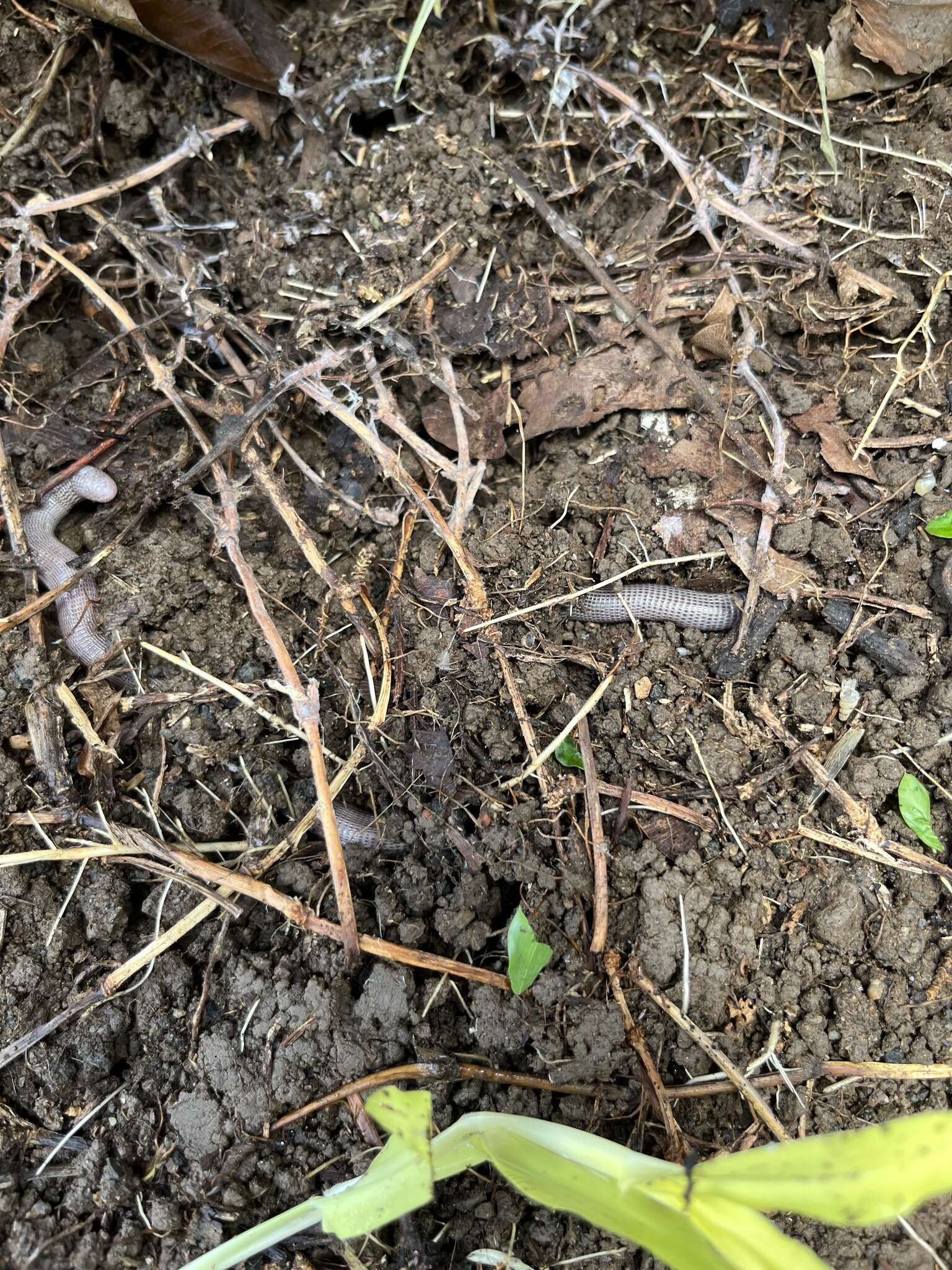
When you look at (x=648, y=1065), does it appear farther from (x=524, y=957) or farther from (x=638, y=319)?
(x=638, y=319)

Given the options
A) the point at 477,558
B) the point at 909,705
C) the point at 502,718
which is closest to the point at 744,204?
the point at 477,558

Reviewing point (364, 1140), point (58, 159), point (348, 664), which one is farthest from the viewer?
point (58, 159)

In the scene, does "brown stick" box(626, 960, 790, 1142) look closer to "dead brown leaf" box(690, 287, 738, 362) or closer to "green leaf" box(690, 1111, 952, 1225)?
"green leaf" box(690, 1111, 952, 1225)

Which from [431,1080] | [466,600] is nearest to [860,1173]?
[431,1080]

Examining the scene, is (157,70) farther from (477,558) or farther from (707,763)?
(707,763)

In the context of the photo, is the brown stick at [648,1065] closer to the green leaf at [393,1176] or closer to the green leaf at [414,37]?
the green leaf at [393,1176]

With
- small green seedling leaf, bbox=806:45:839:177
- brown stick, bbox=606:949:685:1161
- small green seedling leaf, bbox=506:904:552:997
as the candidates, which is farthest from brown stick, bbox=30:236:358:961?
small green seedling leaf, bbox=806:45:839:177

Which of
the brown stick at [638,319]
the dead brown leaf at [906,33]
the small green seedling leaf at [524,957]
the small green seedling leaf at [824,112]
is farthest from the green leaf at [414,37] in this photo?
the small green seedling leaf at [524,957]
